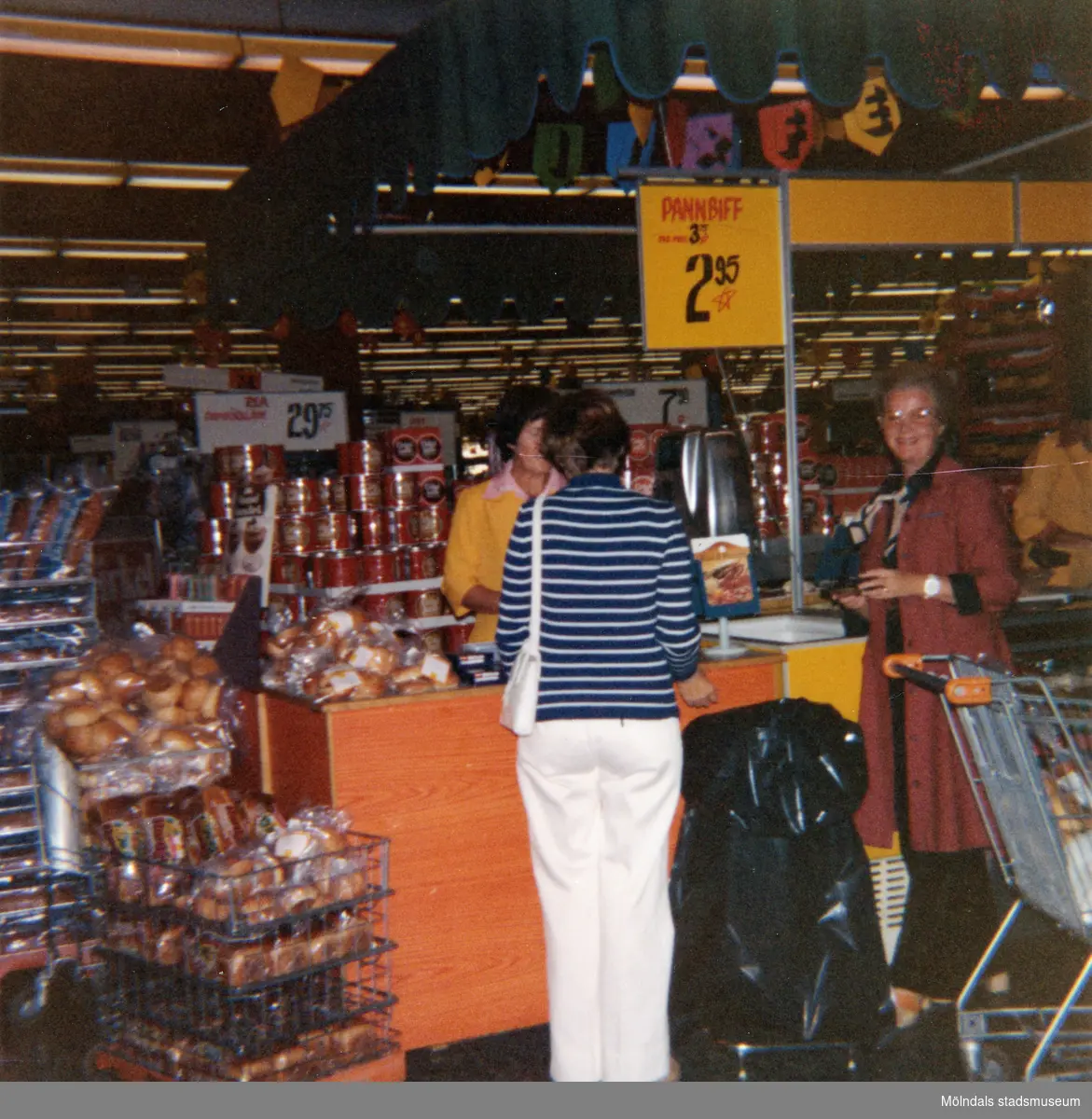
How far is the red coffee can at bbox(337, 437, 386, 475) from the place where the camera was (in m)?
7.53

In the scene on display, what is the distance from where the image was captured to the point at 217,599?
6418 millimetres

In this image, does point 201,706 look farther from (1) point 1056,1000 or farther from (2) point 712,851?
(1) point 1056,1000

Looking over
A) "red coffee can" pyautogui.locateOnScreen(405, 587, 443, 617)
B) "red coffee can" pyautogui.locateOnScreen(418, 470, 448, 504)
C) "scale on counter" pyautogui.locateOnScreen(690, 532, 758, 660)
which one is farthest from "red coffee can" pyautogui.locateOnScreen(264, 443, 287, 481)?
"scale on counter" pyautogui.locateOnScreen(690, 532, 758, 660)

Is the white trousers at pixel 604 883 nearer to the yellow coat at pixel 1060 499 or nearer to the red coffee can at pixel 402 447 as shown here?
the yellow coat at pixel 1060 499

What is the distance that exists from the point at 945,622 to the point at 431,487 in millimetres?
4535

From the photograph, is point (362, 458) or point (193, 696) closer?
point (193, 696)

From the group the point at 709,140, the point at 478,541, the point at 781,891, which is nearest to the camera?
the point at 781,891

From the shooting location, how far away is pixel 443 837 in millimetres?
3629

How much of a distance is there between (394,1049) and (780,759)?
1.33 meters

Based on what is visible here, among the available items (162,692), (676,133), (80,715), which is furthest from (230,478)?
(80,715)

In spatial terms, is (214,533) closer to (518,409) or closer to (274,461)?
(274,461)

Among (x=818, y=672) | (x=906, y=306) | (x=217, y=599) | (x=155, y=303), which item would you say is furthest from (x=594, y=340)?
(x=818, y=672)

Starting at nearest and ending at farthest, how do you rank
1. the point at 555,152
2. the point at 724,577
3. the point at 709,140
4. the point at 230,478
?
the point at 724,577, the point at 709,140, the point at 555,152, the point at 230,478

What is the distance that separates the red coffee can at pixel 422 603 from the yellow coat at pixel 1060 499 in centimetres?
344
